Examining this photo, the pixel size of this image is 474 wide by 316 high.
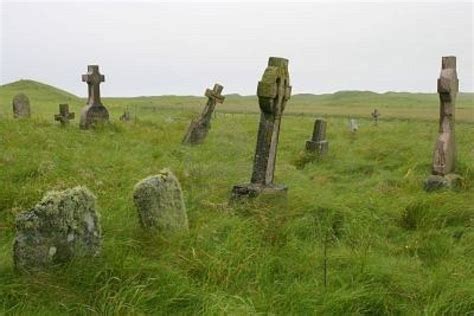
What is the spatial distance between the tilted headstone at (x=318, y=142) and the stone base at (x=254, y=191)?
6.56 m

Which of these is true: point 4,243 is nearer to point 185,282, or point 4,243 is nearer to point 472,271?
point 185,282

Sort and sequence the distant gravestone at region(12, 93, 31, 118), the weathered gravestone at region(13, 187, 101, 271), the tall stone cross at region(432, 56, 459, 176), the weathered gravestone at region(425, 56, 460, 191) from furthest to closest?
the distant gravestone at region(12, 93, 31, 118) < the tall stone cross at region(432, 56, 459, 176) < the weathered gravestone at region(425, 56, 460, 191) < the weathered gravestone at region(13, 187, 101, 271)

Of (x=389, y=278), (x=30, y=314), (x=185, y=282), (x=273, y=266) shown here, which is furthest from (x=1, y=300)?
(x=389, y=278)

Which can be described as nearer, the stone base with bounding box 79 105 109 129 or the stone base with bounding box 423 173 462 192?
the stone base with bounding box 423 173 462 192

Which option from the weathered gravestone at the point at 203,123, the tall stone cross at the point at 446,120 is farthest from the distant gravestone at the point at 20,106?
the tall stone cross at the point at 446,120

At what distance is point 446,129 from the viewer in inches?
414

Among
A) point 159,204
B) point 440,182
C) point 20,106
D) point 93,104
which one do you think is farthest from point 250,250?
point 20,106

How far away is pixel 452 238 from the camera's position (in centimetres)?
646

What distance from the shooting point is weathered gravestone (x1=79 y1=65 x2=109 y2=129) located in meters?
17.4

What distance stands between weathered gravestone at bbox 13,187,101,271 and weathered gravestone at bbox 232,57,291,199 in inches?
142

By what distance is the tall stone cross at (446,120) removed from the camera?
33.4 ft

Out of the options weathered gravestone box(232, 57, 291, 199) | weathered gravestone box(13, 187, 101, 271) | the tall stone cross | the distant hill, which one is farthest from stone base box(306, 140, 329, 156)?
the distant hill

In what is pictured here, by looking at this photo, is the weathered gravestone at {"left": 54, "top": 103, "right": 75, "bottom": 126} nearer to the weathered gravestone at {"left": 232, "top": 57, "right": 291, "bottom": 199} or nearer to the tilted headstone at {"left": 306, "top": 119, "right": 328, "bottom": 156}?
the tilted headstone at {"left": 306, "top": 119, "right": 328, "bottom": 156}

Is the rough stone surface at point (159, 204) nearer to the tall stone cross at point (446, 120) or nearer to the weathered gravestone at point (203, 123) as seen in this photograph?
the tall stone cross at point (446, 120)
